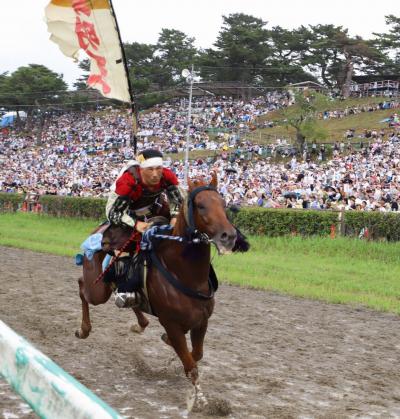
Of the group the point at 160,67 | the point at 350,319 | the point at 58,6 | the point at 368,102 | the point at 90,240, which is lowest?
the point at 350,319

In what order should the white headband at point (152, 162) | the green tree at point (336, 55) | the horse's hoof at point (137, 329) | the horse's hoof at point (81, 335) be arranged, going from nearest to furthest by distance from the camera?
the white headband at point (152, 162)
the horse's hoof at point (81, 335)
the horse's hoof at point (137, 329)
the green tree at point (336, 55)

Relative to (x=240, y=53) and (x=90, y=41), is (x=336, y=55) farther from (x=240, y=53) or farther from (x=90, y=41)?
(x=90, y=41)

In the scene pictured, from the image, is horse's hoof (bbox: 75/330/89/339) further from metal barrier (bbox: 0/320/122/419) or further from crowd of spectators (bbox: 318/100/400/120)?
crowd of spectators (bbox: 318/100/400/120)

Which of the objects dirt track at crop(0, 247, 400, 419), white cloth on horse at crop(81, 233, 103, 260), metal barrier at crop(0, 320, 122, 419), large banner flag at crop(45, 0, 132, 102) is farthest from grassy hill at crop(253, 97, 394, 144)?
metal barrier at crop(0, 320, 122, 419)

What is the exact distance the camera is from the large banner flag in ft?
24.5

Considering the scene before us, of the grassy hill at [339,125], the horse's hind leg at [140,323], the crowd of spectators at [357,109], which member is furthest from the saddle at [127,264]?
the crowd of spectators at [357,109]

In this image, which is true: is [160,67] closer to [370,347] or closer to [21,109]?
[21,109]

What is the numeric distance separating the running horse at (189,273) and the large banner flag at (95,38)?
2744mm

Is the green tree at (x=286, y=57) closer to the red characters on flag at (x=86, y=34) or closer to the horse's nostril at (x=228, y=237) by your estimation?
the red characters on flag at (x=86, y=34)

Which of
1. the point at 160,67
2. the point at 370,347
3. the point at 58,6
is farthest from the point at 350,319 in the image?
the point at 160,67

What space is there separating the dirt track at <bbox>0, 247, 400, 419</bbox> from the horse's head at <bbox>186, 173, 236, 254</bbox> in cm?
136

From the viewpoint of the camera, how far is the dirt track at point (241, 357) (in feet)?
17.1

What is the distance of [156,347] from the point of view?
7.19 metres

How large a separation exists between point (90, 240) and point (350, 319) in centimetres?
463
